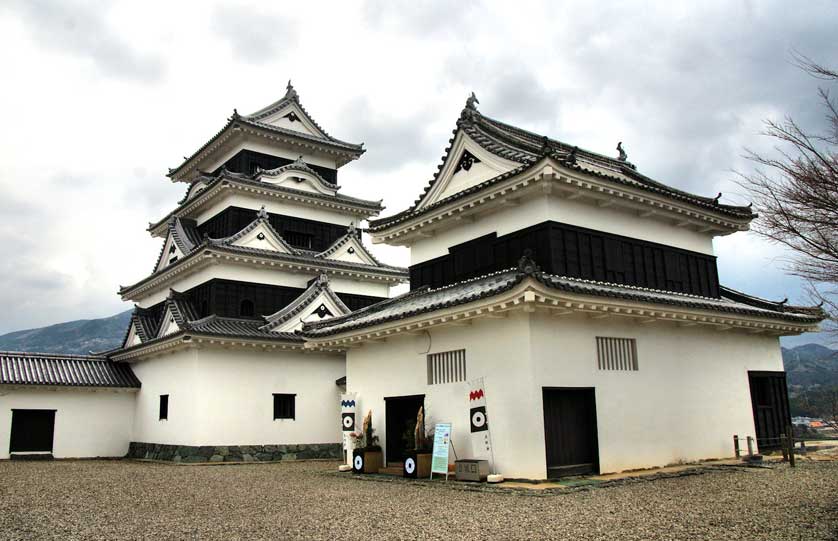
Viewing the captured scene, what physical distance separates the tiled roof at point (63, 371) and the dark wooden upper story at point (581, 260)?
52.6 ft

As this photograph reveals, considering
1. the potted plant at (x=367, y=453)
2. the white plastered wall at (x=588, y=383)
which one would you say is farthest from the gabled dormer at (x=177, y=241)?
the potted plant at (x=367, y=453)

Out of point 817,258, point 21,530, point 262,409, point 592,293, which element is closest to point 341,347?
point 262,409

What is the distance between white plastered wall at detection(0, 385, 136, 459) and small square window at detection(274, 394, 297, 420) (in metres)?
7.82

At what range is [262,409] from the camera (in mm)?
24000

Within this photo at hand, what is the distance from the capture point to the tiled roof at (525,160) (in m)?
16.5

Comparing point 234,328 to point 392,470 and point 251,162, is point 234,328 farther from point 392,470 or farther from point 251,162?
point 392,470

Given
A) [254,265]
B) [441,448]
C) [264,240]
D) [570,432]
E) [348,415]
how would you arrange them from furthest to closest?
[264,240] < [254,265] < [348,415] < [441,448] < [570,432]

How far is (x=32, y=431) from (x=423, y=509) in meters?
21.6

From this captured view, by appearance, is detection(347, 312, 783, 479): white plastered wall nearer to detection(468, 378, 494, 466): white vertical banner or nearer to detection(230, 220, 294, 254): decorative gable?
detection(468, 378, 494, 466): white vertical banner

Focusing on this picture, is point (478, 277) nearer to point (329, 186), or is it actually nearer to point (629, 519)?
point (629, 519)

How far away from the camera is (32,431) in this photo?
82.5 ft

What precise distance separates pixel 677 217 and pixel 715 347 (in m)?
3.87

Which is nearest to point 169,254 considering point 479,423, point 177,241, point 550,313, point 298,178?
point 177,241

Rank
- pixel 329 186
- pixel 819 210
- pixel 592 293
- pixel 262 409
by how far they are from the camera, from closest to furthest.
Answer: pixel 819 210 < pixel 592 293 < pixel 262 409 < pixel 329 186
